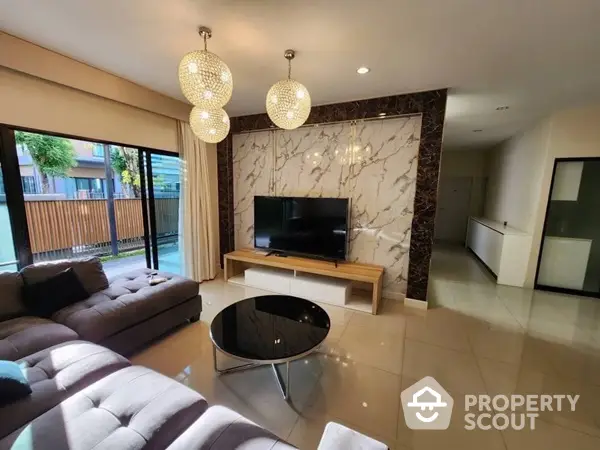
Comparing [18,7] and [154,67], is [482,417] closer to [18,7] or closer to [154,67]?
[154,67]

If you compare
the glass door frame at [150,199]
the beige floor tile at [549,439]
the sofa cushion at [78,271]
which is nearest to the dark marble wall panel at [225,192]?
the glass door frame at [150,199]

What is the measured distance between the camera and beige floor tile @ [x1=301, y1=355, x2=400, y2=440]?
5.24 ft

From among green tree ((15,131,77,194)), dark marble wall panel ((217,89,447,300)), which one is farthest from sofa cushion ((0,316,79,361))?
dark marble wall panel ((217,89,447,300))

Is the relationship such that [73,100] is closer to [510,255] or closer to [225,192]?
[225,192]

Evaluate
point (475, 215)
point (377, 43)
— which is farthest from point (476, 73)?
point (475, 215)

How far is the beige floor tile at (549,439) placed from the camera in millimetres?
1440

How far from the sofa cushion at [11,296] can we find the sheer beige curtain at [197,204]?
1774mm

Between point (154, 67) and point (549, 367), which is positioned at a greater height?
point (154, 67)

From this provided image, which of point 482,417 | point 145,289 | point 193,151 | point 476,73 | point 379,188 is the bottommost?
point 482,417

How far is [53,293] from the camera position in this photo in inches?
78.9

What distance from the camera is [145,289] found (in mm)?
2363

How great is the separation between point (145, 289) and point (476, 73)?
3694mm

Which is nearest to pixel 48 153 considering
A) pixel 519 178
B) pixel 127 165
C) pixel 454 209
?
pixel 127 165

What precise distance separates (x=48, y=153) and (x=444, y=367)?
4161mm
